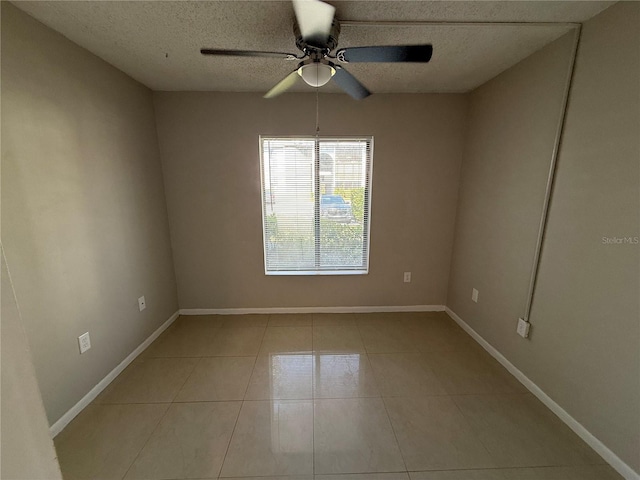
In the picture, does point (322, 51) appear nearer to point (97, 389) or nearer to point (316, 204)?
point (316, 204)

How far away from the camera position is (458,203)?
2.67 metres

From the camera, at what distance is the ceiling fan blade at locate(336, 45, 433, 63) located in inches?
47.9

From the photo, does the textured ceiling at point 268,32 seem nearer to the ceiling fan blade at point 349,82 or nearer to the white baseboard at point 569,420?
the ceiling fan blade at point 349,82

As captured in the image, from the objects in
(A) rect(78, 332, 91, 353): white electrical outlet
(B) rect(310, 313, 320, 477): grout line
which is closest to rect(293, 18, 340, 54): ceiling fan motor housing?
(B) rect(310, 313, 320, 477): grout line

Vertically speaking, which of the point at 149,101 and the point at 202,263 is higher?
the point at 149,101

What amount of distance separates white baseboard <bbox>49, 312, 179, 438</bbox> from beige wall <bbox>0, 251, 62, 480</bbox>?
1.10 metres

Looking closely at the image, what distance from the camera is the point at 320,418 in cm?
158

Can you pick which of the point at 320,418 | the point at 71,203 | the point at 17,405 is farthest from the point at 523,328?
the point at 71,203

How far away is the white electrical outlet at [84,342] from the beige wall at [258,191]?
110 cm

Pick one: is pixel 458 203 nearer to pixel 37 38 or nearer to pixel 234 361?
pixel 234 361

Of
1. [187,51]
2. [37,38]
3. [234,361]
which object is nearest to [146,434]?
[234,361]

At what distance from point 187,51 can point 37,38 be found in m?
0.76

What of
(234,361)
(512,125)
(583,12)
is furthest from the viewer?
(234,361)

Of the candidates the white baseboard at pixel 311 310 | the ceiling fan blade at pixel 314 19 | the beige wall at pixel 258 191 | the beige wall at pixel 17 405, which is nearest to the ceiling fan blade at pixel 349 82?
the ceiling fan blade at pixel 314 19
